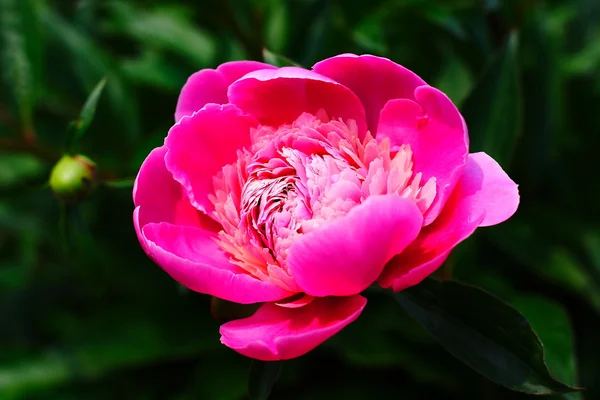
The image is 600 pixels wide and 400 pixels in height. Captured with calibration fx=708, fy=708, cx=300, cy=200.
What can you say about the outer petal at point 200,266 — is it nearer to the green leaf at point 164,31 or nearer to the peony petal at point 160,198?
the peony petal at point 160,198

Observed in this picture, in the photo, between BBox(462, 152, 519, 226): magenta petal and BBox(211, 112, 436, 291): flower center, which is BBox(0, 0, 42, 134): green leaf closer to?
BBox(211, 112, 436, 291): flower center

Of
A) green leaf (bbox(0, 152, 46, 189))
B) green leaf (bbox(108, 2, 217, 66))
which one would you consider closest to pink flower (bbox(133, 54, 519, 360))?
green leaf (bbox(108, 2, 217, 66))

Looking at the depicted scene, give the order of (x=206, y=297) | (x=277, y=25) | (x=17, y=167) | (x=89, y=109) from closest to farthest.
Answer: (x=89, y=109) → (x=206, y=297) → (x=277, y=25) → (x=17, y=167)

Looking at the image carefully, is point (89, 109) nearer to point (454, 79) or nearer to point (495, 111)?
point (495, 111)

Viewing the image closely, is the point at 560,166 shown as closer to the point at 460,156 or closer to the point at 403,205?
the point at 460,156

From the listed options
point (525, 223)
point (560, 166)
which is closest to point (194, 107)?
point (525, 223)

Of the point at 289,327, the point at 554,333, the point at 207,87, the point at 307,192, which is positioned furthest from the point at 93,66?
the point at 554,333

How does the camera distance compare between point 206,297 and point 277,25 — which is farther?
point 277,25
